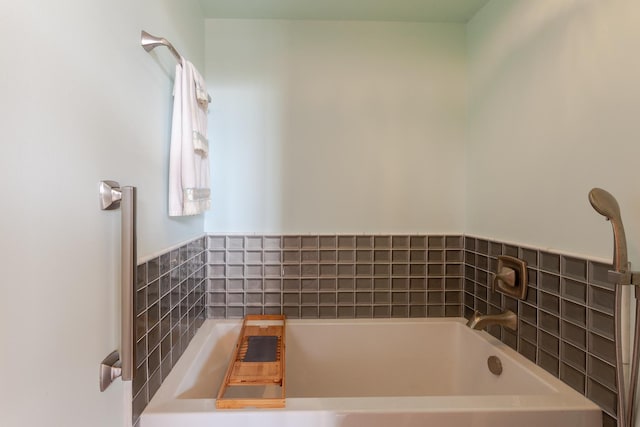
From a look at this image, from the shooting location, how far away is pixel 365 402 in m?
1.03

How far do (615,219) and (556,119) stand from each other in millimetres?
506

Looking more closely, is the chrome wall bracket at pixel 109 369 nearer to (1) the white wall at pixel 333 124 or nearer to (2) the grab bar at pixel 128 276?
(2) the grab bar at pixel 128 276

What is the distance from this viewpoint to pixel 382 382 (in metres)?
1.70

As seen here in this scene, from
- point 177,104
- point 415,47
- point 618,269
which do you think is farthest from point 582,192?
point 177,104

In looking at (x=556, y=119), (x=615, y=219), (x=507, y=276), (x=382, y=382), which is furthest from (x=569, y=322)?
(x=382, y=382)

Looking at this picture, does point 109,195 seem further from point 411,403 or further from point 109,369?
point 411,403

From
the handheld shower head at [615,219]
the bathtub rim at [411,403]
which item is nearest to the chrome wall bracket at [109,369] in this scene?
the bathtub rim at [411,403]

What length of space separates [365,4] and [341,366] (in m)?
1.87

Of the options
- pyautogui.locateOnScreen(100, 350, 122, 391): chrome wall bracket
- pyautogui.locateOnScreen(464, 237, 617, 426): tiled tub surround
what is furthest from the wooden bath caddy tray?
pyautogui.locateOnScreen(464, 237, 617, 426): tiled tub surround

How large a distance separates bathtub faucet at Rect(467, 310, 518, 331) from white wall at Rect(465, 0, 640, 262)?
0.32 m

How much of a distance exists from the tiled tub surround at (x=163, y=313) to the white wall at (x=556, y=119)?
1.33 m

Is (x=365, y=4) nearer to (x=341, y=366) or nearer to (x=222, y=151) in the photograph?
(x=222, y=151)

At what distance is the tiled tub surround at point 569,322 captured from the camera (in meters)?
0.96

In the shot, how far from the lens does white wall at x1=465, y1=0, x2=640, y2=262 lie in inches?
36.2
